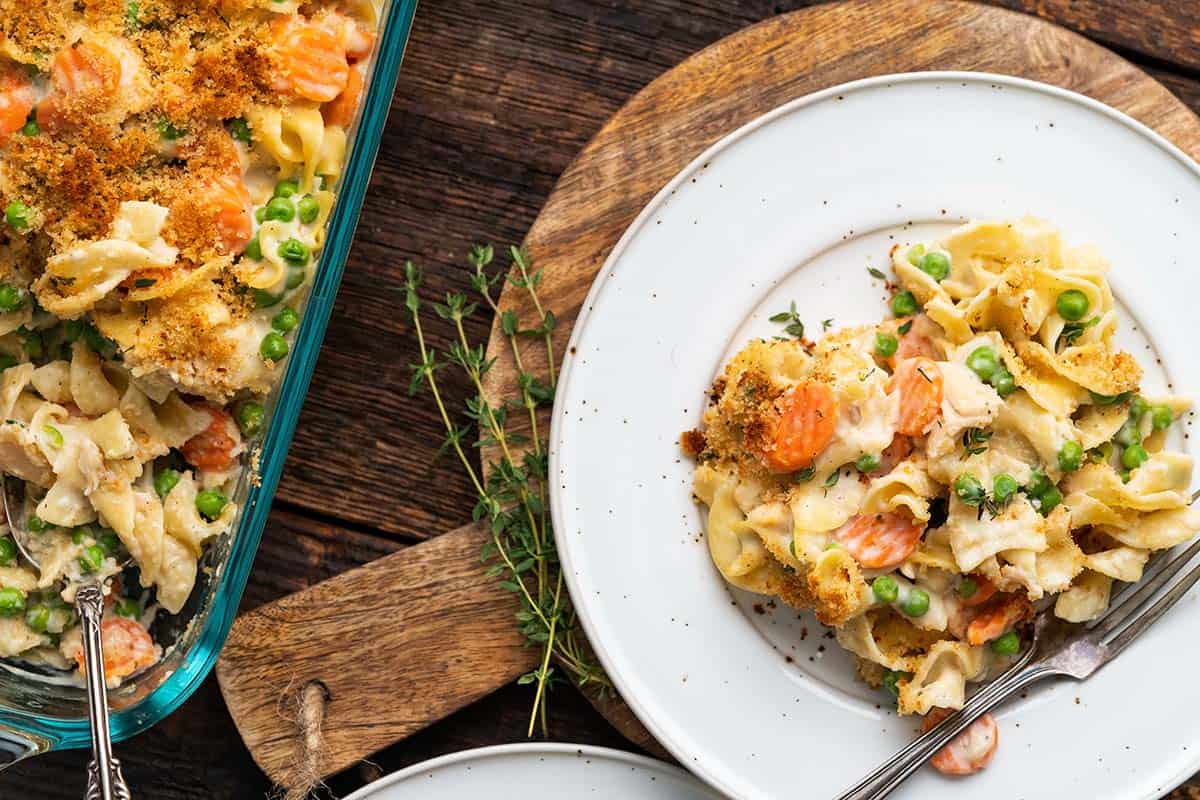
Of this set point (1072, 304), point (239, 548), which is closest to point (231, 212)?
point (239, 548)

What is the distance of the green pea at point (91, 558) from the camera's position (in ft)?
10.1

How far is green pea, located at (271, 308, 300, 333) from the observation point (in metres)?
3.08

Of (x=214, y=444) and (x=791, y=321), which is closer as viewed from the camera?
(x=214, y=444)

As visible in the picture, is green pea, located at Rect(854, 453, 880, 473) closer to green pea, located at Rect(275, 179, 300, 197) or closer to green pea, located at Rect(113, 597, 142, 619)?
green pea, located at Rect(275, 179, 300, 197)

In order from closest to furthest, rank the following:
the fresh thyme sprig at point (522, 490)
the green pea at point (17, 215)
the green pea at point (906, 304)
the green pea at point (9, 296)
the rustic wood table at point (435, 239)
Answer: the green pea at point (17, 215), the green pea at point (9, 296), the green pea at point (906, 304), the fresh thyme sprig at point (522, 490), the rustic wood table at point (435, 239)

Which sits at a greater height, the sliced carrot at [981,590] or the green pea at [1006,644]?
the sliced carrot at [981,590]

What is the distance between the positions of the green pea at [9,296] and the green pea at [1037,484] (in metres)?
2.76

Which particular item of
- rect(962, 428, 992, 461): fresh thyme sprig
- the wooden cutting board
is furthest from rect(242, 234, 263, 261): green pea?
rect(962, 428, 992, 461): fresh thyme sprig

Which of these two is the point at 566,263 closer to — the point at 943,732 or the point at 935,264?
the point at 935,264

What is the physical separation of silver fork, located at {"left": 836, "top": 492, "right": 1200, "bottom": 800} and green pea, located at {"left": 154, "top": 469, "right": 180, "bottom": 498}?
2124mm

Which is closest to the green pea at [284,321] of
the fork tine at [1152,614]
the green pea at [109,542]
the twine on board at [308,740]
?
the green pea at [109,542]

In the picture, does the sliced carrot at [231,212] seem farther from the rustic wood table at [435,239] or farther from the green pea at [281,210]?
the rustic wood table at [435,239]

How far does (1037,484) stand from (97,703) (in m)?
2.57

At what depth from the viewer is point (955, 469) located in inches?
118
